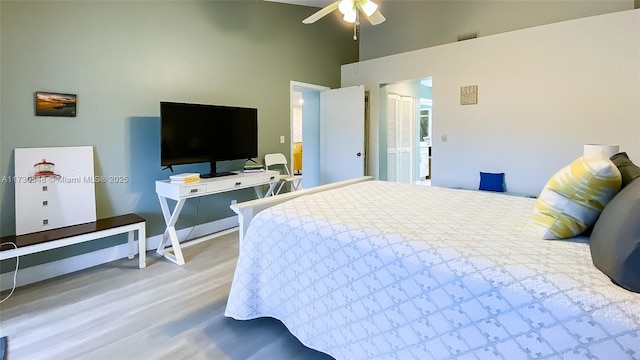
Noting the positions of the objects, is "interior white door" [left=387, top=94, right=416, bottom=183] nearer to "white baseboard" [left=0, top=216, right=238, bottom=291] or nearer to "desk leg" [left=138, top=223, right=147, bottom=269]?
Result: "white baseboard" [left=0, top=216, right=238, bottom=291]

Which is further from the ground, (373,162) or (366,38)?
(366,38)

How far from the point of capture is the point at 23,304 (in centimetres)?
226

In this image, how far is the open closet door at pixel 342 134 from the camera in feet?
16.6

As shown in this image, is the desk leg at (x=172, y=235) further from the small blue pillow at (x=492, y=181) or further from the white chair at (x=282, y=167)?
the small blue pillow at (x=492, y=181)

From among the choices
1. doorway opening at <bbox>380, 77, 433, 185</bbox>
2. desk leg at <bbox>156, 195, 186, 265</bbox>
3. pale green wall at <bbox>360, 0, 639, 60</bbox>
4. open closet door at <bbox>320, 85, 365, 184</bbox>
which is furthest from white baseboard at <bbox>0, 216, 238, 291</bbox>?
pale green wall at <bbox>360, 0, 639, 60</bbox>

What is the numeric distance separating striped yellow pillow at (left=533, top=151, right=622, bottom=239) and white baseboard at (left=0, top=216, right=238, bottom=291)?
10.2ft

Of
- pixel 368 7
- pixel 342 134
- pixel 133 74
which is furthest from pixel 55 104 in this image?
pixel 342 134

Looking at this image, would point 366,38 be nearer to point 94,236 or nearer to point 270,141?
point 270,141

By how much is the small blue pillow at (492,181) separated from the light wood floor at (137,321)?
3.10 metres

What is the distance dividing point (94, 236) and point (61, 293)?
44 cm

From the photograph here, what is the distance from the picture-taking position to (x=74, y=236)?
246 cm

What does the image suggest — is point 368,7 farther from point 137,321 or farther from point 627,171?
point 137,321

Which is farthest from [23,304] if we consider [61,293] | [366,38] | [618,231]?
[366,38]

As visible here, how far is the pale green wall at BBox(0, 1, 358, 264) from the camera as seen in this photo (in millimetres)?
2482
